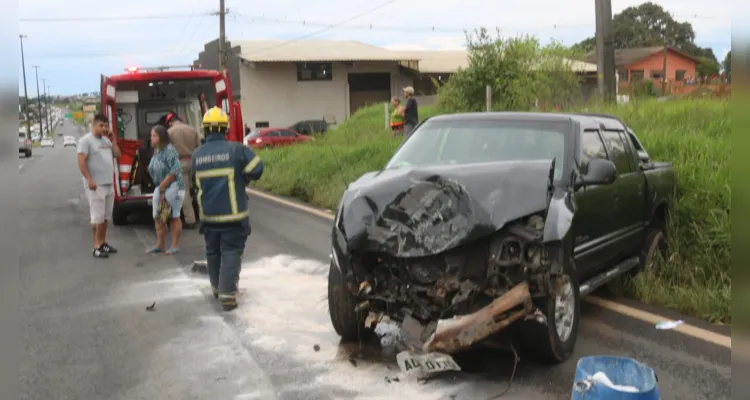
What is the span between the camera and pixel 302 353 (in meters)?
5.16

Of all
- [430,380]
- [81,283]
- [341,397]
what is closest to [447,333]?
[430,380]

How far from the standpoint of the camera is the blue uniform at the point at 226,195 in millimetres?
6395

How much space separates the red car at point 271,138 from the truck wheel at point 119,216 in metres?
15.9

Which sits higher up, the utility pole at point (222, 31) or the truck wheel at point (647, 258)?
the utility pole at point (222, 31)

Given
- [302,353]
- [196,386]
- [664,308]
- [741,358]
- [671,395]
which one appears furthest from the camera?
[664,308]

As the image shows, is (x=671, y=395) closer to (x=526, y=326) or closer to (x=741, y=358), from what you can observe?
(x=526, y=326)

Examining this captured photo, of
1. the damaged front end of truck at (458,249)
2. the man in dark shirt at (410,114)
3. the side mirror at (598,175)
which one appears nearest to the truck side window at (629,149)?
the side mirror at (598,175)

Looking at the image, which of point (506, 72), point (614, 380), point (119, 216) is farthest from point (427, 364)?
point (506, 72)

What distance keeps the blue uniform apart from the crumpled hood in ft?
6.23

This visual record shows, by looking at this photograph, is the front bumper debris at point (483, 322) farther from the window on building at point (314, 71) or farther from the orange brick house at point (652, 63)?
the orange brick house at point (652, 63)

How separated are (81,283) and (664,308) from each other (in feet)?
19.2

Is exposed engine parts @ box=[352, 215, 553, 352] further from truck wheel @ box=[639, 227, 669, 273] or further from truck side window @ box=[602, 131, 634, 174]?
truck wheel @ box=[639, 227, 669, 273]

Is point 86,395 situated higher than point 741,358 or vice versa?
point 741,358

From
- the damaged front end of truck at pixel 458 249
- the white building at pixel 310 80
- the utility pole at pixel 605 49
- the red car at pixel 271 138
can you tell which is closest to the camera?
the damaged front end of truck at pixel 458 249
